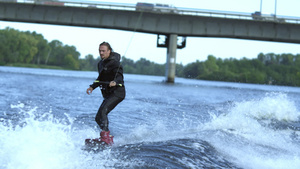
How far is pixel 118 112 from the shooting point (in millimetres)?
12461

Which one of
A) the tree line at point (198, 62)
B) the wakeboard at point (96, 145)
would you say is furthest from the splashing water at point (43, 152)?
the tree line at point (198, 62)

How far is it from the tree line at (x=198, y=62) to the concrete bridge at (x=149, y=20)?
57.1 feet

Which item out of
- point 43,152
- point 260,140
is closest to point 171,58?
point 260,140

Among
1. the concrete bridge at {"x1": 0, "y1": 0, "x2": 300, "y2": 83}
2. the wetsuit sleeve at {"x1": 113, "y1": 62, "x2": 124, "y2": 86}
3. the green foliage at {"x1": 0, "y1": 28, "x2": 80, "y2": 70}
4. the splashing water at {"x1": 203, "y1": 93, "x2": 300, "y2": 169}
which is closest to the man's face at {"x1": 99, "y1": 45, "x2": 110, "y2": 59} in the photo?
the wetsuit sleeve at {"x1": 113, "y1": 62, "x2": 124, "y2": 86}

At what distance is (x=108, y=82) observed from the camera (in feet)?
21.2

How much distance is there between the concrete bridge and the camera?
3972 cm

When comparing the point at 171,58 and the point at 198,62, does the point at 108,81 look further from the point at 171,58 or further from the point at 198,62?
the point at 198,62

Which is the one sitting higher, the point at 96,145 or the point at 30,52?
the point at 30,52

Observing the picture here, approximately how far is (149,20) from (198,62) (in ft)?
82.6

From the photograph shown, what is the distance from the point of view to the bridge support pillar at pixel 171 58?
4309 cm

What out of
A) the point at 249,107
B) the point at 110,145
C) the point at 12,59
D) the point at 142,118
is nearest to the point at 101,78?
the point at 110,145

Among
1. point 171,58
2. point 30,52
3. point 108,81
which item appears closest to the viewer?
point 108,81

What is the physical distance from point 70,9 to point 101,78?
35403 mm

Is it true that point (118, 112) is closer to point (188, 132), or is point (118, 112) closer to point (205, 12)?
point (188, 132)
